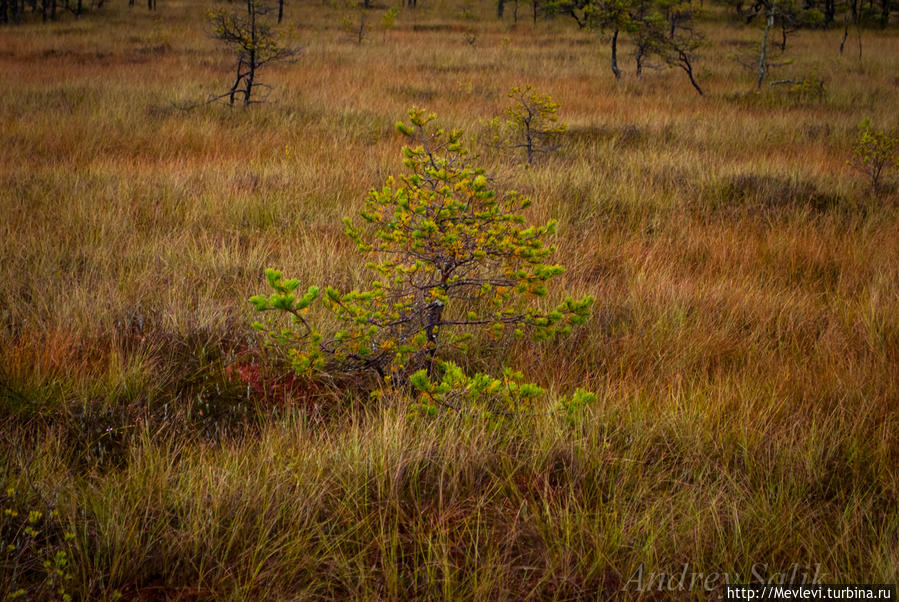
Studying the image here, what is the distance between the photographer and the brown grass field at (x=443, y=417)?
1645 mm

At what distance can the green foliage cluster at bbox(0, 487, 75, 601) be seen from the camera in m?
1.46

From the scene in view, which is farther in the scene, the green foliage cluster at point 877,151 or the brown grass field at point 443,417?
the green foliage cluster at point 877,151

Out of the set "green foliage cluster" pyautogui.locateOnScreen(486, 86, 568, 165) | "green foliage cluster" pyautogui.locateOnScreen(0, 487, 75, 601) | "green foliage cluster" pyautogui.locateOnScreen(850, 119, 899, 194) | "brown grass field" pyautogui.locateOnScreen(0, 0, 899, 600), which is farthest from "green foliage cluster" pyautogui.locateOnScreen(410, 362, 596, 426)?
"green foliage cluster" pyautogui.locateOnScreen(850, 119, 899, 194)

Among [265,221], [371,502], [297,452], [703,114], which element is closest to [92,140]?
[265,221]

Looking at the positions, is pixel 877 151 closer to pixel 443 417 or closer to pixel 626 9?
pixel 443 417

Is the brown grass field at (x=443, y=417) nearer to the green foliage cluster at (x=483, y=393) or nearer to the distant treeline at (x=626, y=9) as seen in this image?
the green foliage cluster at (x=483, y=393)

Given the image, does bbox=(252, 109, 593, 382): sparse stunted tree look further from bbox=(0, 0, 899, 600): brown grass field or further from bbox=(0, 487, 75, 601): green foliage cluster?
bbox=(0, 487, 75, 601): green foliage cluster

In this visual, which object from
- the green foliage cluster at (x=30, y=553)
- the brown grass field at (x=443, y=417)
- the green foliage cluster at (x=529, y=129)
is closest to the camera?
the green foliage cluster at (x=30, y=553)

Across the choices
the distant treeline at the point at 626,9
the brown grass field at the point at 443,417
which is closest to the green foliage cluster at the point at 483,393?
the brown grass field at the point at 443,417

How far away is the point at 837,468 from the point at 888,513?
0.73 ft

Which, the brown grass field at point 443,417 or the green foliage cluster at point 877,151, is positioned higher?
the green foliage cluster at point 877,151

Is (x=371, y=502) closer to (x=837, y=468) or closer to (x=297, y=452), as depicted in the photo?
(x=297, y=452)

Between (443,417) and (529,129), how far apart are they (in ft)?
18.6

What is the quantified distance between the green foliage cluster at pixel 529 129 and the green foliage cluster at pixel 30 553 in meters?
6.07
